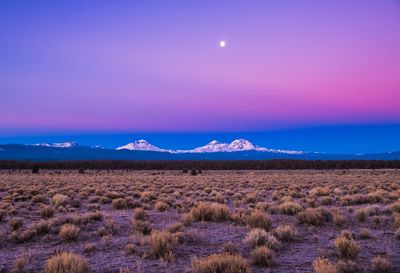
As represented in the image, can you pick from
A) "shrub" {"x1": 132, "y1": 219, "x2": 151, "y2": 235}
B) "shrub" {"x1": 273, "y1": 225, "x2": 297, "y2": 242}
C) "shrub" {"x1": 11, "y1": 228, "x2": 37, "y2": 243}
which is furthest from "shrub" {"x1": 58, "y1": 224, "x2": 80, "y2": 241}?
"shrub" {"x1": 273, "y1": 225, "x2": 297, "y2": 242}

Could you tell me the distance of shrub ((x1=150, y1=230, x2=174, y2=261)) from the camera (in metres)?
9.39

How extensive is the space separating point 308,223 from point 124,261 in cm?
643

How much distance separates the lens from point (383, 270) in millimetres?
8250

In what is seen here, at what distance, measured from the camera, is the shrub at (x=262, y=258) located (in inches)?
346

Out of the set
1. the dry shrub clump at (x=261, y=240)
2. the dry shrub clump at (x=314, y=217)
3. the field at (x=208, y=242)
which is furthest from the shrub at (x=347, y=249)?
the dry shrub clump at (x=314, y=217)

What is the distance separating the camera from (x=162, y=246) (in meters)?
9.74

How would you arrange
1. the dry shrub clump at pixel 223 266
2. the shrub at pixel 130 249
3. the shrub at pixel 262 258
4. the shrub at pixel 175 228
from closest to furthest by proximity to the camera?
the dry shrub clump at pixel 223 266 < the shrub at pixel 262 258 < the shrub at pixel 130 249 < the shrub at pixel 175 228

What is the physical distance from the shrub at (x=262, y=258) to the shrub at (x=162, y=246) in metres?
1.77

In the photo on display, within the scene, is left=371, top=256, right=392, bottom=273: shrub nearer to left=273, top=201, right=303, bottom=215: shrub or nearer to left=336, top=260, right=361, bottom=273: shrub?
left=336, top=260, right=361, bottom=273: shrub

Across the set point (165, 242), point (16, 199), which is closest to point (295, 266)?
point (165, 242)

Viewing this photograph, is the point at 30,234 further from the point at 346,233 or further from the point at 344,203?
the point at 344,203

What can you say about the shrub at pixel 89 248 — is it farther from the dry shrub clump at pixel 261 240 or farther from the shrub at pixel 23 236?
the dry shrub clump at pixel 261 240

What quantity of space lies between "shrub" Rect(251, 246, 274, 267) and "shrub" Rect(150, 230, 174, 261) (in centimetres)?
177

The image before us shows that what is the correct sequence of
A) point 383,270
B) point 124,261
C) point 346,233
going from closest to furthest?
1. point 383,270
2. point 124,261
3. point 346,233
